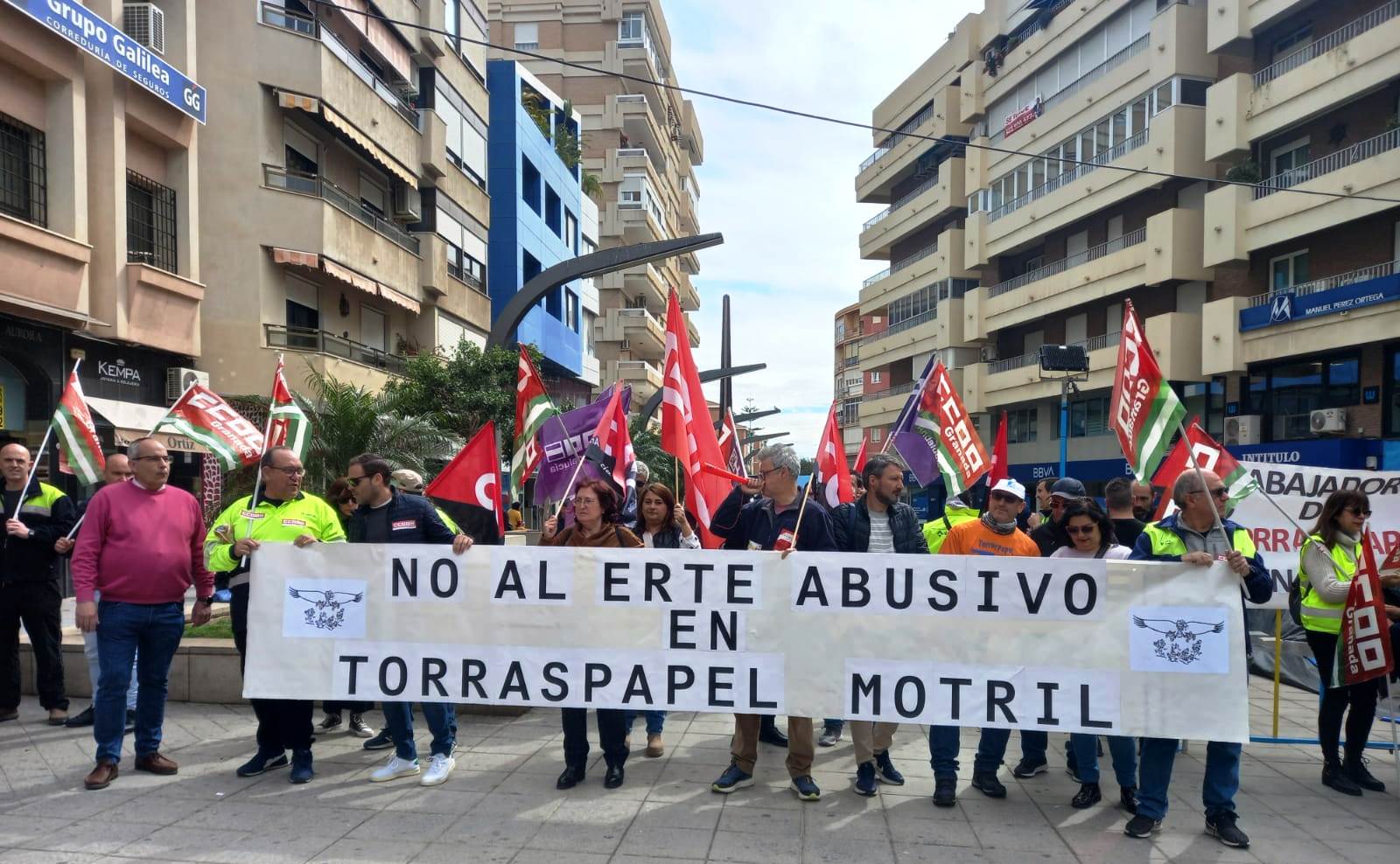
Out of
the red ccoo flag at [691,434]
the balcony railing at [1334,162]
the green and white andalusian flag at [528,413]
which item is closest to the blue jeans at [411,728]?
the red ccoo flag at [691,434]

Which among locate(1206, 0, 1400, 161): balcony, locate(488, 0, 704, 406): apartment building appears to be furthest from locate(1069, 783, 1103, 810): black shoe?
locate(488, 0, 704, 406): apartment building

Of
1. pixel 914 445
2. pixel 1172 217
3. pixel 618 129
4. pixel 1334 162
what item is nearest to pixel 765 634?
pixel 914 445

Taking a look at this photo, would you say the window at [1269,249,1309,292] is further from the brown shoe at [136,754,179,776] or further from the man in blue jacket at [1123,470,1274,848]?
the brown shoe at [136,754,179,776]

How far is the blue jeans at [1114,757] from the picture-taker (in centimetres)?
520

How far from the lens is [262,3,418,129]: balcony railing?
61.8 ft

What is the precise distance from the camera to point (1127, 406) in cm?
677

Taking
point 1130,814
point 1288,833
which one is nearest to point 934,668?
point 1130,814

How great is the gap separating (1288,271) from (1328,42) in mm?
5350

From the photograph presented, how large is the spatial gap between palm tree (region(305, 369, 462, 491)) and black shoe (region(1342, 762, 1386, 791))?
11.1 meters

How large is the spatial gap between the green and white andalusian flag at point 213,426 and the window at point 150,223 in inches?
402

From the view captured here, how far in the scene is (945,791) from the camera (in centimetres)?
520

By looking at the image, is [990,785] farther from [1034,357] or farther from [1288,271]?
[1034,357]

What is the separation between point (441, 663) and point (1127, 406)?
4.79m

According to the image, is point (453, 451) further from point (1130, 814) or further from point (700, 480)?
point (1130, 814)
